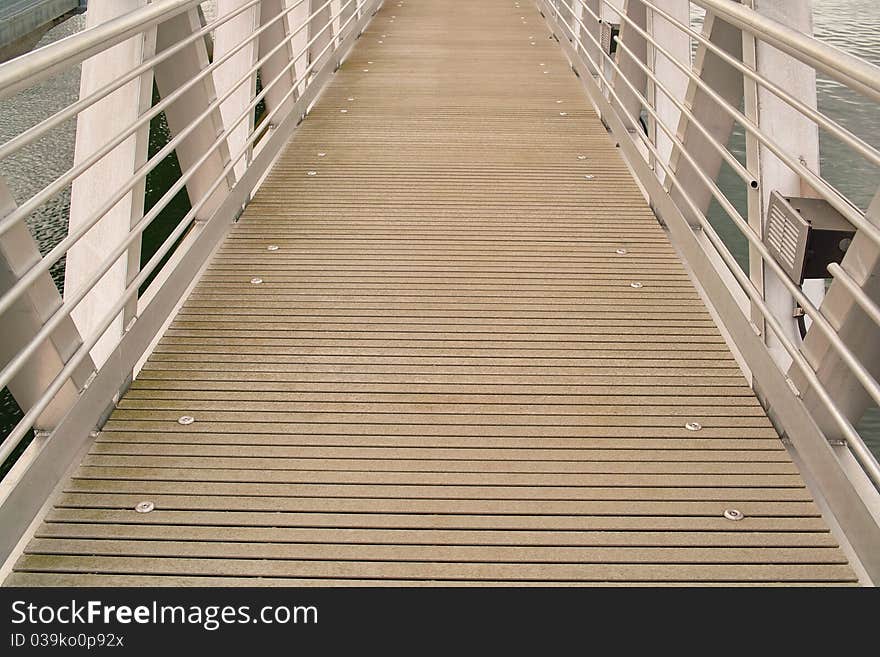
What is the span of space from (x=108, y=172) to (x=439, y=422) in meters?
1.36

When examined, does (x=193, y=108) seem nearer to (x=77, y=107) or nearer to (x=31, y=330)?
(x=77, y=107)

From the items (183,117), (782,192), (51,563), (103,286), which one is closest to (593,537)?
(51,563)

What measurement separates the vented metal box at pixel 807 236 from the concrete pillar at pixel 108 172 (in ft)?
6.42

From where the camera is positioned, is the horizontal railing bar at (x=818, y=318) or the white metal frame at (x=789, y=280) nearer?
the horizontal railing bar at (x=818, y=318)

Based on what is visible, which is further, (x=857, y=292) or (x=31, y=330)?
(x=31, y=330)

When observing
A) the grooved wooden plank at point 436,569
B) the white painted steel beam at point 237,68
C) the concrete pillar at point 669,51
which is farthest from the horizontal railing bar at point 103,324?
the concrete pillar at point 669,51

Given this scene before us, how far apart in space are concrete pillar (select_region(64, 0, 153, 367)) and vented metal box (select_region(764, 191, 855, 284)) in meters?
1.96

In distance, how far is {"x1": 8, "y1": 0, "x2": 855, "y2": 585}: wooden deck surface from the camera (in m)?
1.93

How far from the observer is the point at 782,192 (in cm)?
275

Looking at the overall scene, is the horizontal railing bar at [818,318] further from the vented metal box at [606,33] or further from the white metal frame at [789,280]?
the vented metal box at [606,33]

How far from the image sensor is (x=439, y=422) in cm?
243

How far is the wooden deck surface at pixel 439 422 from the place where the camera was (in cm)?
193

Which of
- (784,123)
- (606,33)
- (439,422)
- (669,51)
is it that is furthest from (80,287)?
(606,33)
